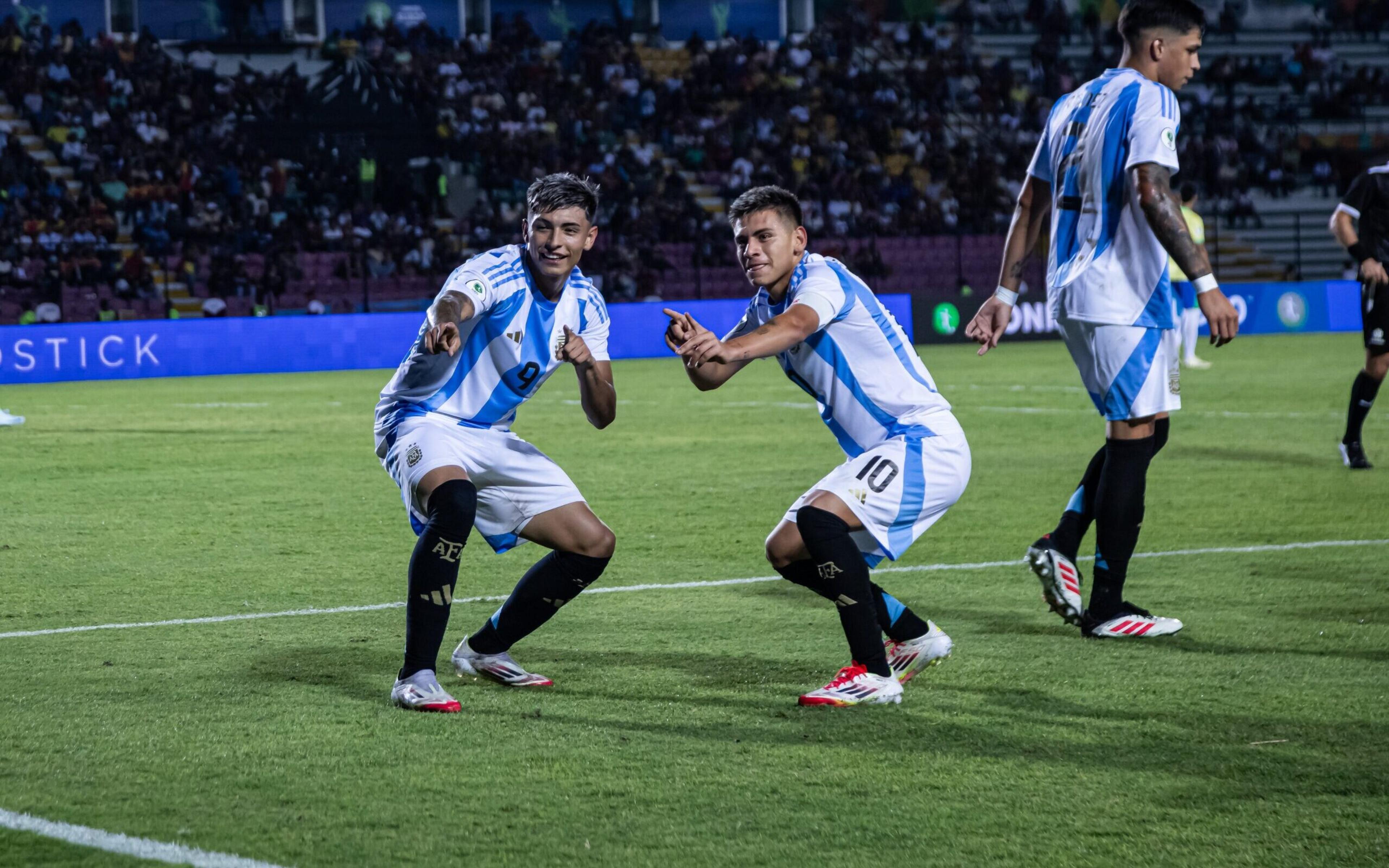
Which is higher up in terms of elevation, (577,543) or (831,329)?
(831,329)

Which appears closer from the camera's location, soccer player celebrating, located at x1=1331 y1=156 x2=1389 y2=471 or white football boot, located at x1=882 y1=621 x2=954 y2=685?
white football boot, located at x1=882 y1=621 x2=954 y2=685

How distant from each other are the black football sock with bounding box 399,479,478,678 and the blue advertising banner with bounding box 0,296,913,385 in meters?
16.6

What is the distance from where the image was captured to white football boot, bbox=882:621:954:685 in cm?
484

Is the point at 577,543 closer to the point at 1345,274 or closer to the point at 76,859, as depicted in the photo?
the point at 76,859

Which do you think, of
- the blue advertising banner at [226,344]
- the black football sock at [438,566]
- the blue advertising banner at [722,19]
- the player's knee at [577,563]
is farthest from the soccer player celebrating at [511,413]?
the blue advertising banner at [722,19]

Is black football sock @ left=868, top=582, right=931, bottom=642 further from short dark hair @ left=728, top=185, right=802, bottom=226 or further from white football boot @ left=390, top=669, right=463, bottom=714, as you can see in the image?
white football boot @ left=390, top=669, right=463, bottom=714

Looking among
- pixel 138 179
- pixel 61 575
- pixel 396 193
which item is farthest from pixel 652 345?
pixel 61 575

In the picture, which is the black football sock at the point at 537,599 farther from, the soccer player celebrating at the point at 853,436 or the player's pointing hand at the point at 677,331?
the player's pointing hand at the point at 677,331

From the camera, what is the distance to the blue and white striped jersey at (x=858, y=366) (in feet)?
15.8

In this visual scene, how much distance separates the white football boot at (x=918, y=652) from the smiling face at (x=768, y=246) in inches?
42.8

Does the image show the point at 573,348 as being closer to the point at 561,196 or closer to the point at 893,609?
the point at 561,196

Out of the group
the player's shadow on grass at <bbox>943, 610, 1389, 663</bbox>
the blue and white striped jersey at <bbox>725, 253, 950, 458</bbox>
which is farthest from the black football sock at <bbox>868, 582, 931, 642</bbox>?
the player's shadow on grass at <bbox>943, 610, 1389, 663</bbox>

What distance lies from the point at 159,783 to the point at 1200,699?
2.58 meters

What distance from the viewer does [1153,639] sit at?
5.29 m
